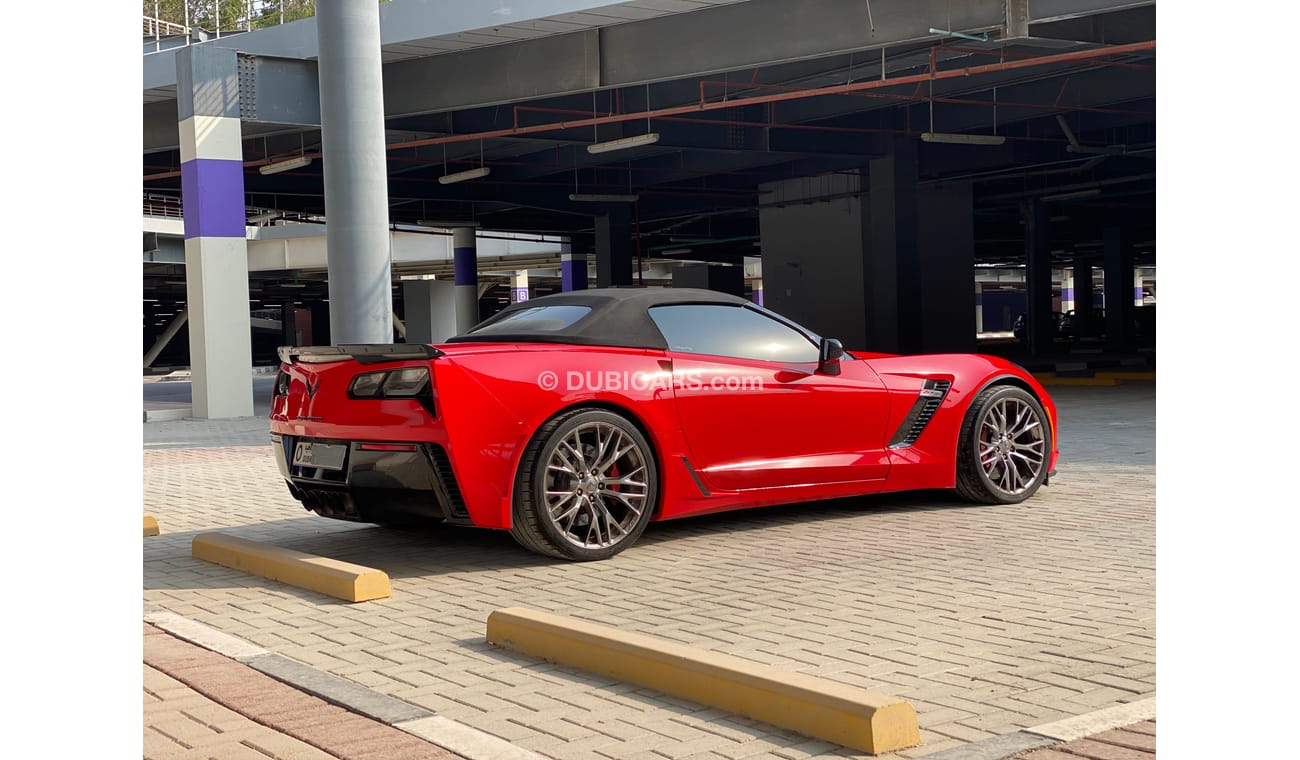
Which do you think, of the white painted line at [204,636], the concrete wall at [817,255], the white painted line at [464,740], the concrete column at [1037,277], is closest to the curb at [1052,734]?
the white painted line at [464,740]

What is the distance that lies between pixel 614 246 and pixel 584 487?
3299 cm

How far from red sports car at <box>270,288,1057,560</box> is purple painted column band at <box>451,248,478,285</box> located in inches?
1443

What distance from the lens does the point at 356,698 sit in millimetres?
4176

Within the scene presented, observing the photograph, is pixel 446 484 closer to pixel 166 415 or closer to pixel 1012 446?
pixel 1012 446

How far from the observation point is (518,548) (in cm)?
705

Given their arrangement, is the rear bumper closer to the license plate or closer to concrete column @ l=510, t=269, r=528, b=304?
the license plate

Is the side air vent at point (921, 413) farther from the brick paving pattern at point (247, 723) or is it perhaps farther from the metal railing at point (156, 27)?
the metal railing at point (156, 27)

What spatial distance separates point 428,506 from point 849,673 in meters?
2.54

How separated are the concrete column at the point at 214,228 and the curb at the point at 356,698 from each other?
47.7 feet

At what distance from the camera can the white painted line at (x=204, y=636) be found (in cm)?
489

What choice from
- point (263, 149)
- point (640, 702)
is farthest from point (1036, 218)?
point (640, 702)

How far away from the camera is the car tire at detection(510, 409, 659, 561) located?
629cm

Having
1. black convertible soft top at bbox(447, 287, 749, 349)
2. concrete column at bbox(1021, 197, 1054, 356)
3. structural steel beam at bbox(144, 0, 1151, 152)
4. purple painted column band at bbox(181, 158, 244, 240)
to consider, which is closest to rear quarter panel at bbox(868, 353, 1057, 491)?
black convertible soft top at bbox(447, 287, 749, 349)
